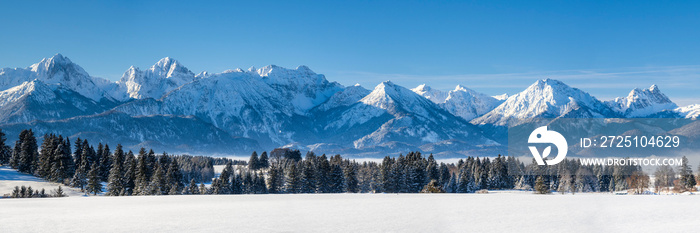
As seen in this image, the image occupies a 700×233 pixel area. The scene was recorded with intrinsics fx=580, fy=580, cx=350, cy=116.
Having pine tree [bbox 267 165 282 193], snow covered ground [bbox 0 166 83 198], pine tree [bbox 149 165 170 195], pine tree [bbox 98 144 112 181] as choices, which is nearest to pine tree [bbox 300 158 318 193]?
pine tree [bbox 267 165 282 193]

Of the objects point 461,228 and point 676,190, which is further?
point 676,190

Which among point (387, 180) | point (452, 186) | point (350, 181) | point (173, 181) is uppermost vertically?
point (387, 180)

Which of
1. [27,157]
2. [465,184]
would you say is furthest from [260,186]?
[27,157]

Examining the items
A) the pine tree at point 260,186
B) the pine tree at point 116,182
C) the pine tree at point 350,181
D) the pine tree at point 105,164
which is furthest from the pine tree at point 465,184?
the pine tree at point 105,164

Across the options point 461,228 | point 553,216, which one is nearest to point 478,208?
point 553,216

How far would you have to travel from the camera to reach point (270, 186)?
131250 millimetres

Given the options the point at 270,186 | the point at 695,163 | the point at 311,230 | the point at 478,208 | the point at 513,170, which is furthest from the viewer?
the point at 513,170

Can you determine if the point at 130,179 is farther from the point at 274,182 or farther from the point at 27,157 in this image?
the point at 274,182

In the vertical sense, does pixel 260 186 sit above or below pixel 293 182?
below

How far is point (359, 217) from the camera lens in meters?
35.7

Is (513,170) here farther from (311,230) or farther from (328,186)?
(311,230)

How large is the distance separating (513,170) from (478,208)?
11709 cm

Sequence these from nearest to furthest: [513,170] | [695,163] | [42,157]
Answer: [42,157], [695,163], [513,170]

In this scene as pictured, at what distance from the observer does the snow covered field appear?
102ft
